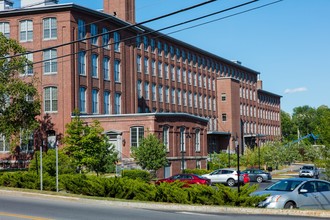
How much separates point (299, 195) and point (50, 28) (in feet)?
125

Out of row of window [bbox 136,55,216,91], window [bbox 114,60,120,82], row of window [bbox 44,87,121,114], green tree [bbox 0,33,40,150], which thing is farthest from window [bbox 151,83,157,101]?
green tree [bbox 0,33,40,150]

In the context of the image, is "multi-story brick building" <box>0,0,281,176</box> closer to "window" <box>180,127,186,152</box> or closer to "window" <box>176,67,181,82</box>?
"window" <box>176,67,181,82</box>

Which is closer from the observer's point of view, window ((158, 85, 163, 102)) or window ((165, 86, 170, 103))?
window ((158, 85, 163, 102))

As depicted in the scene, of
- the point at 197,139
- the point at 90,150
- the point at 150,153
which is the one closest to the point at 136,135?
the point at 150,153

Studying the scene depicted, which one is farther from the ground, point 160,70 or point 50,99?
point 160,70

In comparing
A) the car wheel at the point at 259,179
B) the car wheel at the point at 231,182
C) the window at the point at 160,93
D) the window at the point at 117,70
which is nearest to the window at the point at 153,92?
the window at the point at 160,93

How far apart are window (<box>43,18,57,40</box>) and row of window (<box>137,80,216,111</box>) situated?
17083 mm

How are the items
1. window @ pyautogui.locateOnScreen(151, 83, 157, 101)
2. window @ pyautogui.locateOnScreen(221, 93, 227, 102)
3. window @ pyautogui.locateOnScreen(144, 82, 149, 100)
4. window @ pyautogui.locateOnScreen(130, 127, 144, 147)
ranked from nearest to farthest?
window @ pyautogui.locateOnScreen(130, 127, 144, 147) → window @ pyautogui.locateOnScreen(144, 82, 149, 100) → window @ pyautogui.locateOnScreen(151, 83, 157, 101) → window @ pyautogui.locateOnScreen(221, 93, 227, 102)

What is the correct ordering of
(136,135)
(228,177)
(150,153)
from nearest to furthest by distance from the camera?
(150,153) → (228,177) → (136,135)

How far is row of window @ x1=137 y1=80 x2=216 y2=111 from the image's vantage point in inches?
2724

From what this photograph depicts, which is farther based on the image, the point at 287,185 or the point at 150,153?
the point at 150,153

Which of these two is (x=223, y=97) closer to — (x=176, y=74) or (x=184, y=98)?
(x=184, y=98)

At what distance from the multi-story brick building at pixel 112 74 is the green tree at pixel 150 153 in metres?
5.98

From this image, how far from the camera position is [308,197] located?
19.9m
